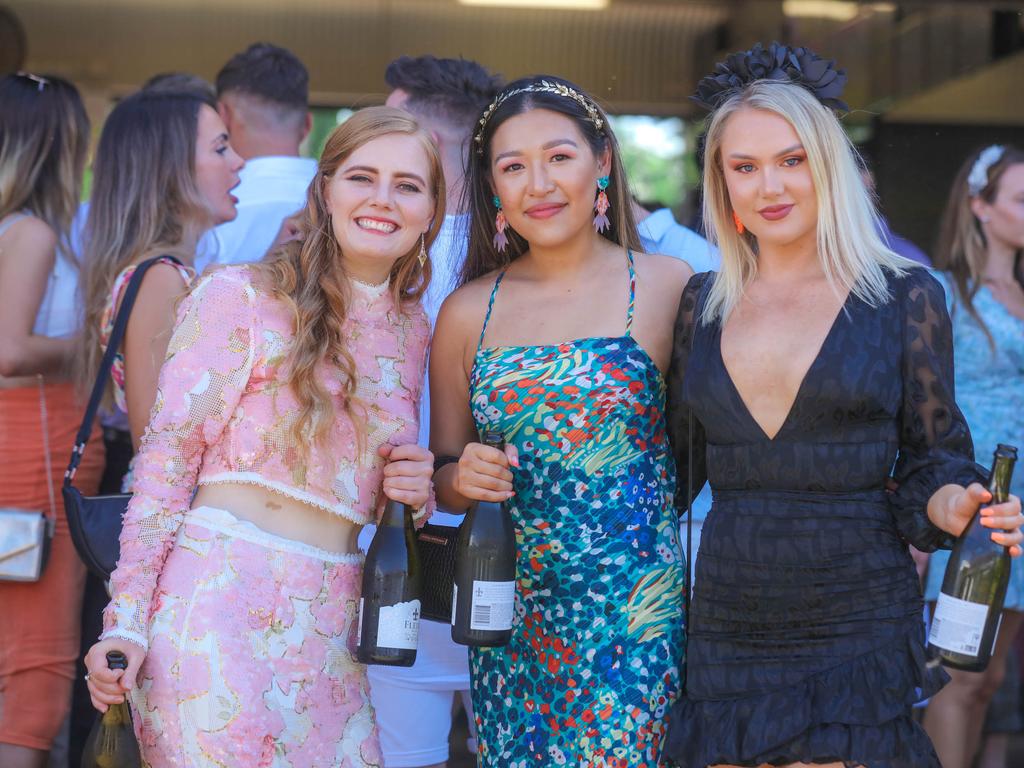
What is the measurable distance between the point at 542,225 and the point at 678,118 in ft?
16.2

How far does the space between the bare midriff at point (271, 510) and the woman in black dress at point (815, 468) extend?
0.75 meters

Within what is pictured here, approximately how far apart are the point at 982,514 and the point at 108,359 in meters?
1.95

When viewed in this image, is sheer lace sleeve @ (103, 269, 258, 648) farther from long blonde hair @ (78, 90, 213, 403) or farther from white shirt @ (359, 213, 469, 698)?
long blonde hair @ (78, 90, 213, 403)

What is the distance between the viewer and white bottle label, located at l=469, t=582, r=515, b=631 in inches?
101

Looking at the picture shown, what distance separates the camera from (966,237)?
4.61m

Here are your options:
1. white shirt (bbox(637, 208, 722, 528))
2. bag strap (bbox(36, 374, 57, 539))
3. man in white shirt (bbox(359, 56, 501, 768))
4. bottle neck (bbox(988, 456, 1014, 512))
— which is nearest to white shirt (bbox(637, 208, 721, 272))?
white shirt (bbox(637, 208, 722, 528))

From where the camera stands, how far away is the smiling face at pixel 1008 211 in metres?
4.55

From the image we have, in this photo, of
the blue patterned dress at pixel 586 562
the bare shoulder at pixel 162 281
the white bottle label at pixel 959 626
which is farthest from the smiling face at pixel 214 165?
the white bottle label at pixel 959 626

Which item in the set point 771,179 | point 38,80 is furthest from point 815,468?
point 38,80

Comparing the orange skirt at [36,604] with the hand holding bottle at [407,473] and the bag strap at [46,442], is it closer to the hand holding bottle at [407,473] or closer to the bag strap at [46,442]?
the bag strap at [46,442]

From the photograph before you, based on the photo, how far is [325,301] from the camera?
103 inches

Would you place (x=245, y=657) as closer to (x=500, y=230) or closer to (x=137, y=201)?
(x=500, y=230)

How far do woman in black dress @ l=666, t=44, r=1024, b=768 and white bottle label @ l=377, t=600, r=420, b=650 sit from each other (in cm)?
54

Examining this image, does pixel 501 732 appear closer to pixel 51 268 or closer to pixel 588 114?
pixel 588 114
